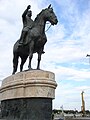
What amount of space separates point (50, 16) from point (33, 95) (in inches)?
157

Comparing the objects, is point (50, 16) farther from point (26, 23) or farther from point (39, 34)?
point (26, 23)

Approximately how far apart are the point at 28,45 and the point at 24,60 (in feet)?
6.91

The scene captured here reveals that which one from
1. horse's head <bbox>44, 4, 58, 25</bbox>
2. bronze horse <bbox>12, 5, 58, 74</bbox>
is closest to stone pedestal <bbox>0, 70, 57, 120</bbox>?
bronze horse <bbox>12, 5, 58, 74</bbox>

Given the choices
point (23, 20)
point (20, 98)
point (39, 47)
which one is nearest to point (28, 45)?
point (39, 47)

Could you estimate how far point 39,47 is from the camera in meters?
13.7

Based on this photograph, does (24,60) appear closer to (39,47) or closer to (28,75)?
(39,47)

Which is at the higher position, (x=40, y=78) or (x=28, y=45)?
(x=28, y=45)

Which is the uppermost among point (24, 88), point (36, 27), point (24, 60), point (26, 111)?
point (36, 27)

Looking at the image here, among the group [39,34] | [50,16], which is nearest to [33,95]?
[39,34]

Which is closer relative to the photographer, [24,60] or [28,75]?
[28,75]

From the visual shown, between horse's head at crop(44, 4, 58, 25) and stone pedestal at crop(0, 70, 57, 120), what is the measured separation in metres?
2.64

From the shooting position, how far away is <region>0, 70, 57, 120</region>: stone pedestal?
11797 millimetres

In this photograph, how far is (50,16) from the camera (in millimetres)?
13383

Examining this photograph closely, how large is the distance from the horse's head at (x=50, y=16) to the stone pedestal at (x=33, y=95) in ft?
8.66
